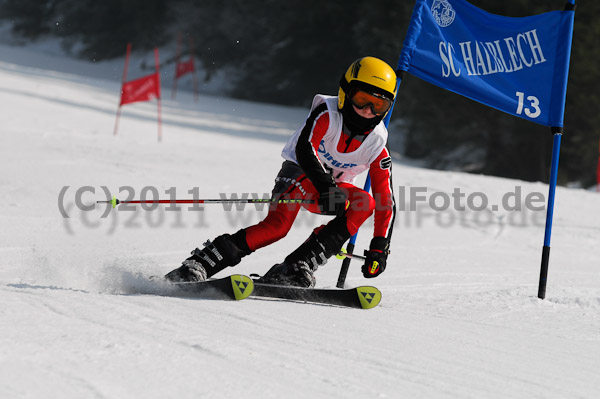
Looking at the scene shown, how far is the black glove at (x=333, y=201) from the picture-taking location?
3.71 metres

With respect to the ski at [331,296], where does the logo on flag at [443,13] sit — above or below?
above

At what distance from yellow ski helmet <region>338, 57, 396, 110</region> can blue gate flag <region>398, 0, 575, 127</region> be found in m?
1.00

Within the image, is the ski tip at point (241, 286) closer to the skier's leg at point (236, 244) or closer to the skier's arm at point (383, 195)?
the skier's leg at point (236, 244)

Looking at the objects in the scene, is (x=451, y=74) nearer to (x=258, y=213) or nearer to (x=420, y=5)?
(x=420, y=5)

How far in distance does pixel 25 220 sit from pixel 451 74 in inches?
149

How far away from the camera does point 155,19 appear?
31.5 metres

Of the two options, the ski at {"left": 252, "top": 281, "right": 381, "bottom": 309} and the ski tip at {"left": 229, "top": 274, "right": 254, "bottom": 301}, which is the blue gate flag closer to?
the ski at {"left": 252, "top": 281, "right": 381, "bottom": 309}

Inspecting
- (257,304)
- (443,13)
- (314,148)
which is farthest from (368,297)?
(443,13)

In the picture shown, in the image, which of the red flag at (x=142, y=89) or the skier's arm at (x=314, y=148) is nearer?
the skier's arm at (x=314, y=148)

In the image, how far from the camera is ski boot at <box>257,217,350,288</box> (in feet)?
12.2

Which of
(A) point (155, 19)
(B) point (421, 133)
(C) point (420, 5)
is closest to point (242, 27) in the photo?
(A) point (155, 19)

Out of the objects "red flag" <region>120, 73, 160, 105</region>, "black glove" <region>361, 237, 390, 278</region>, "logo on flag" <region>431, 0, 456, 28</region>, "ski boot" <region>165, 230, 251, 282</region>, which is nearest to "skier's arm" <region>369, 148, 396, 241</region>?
"black glove" <region>361, 237, 390, 278</region>

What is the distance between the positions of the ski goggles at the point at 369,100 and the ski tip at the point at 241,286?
1150mm

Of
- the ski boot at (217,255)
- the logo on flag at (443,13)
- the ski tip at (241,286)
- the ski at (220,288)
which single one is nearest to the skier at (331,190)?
the ski boot at (217,255)
